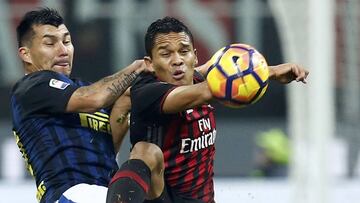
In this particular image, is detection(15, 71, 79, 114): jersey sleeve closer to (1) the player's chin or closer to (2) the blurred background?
(1) the player's chin

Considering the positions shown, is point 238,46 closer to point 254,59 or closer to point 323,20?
point 254,59

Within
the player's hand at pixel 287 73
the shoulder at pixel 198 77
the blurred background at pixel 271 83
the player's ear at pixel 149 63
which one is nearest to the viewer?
the player's hand at pixel 287 73

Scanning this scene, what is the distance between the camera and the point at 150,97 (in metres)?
7.04

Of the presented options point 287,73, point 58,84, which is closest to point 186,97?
point 287,73

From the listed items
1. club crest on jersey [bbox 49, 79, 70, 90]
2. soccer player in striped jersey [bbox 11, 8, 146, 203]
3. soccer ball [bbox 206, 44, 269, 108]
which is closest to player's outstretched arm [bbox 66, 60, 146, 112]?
soccer player in striped jersey [bbox 11, 8, 146, 203]

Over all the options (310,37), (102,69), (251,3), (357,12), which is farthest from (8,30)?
(310,37)

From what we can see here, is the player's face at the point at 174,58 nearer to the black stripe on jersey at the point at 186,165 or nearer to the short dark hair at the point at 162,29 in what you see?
the short dark hair at the point at 162,29

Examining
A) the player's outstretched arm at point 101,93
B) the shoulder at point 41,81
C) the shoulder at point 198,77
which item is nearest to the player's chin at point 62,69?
the shoulder at point 41,81

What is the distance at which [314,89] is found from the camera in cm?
1234

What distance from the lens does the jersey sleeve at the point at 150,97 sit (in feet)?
22.9

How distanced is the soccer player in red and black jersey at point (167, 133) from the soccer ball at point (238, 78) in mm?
355

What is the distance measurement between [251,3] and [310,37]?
8.88 m

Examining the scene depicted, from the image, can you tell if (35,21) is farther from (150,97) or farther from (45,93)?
(150,97)

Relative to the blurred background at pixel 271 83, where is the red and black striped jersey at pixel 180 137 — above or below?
above
